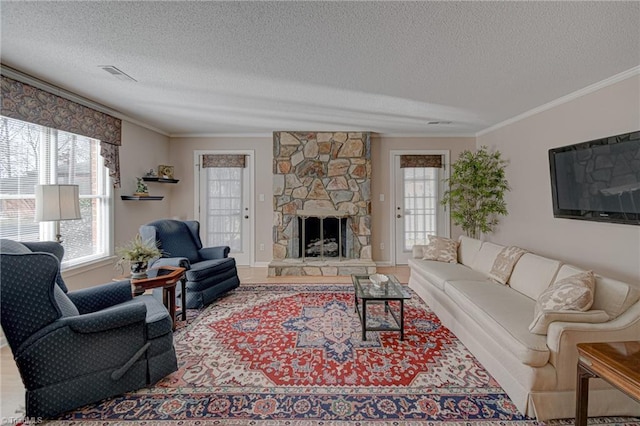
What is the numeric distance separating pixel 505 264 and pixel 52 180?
16.1 feet

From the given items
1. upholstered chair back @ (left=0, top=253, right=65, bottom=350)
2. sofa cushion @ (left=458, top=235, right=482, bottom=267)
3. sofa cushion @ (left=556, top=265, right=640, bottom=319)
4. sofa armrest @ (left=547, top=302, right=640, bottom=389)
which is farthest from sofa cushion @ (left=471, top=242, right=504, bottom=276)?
upholstered chair back @ (left=0, top=253, right=65, bottom=350)

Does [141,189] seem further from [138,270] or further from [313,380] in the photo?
[313,380]

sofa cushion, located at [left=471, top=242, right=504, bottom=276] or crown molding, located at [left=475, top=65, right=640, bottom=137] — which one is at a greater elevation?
crown molding, located at [left=475, top=65, right=640, bottom=137]

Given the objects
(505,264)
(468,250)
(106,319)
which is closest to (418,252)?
(468,250)

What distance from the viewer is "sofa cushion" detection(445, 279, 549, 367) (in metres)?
1.78

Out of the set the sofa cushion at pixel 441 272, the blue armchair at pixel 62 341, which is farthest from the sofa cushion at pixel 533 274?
the blue armchair at pixel 62 341

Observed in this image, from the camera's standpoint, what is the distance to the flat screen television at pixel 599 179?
2.62 metres

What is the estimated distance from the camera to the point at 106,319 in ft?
6.10

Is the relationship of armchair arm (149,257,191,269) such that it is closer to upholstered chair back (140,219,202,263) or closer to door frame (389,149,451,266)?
upholstered chair back (140,219,202,263)

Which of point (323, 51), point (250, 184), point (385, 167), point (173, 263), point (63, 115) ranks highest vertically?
point (323, 51)

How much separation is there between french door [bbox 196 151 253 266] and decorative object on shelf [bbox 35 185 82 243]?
2974 millimetres

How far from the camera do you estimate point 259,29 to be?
204 cm

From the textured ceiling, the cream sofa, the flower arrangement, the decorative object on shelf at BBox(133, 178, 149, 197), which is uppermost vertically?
the textured ceiling

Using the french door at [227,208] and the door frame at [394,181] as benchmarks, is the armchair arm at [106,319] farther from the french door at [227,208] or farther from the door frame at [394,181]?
the door frame at [394,181]
